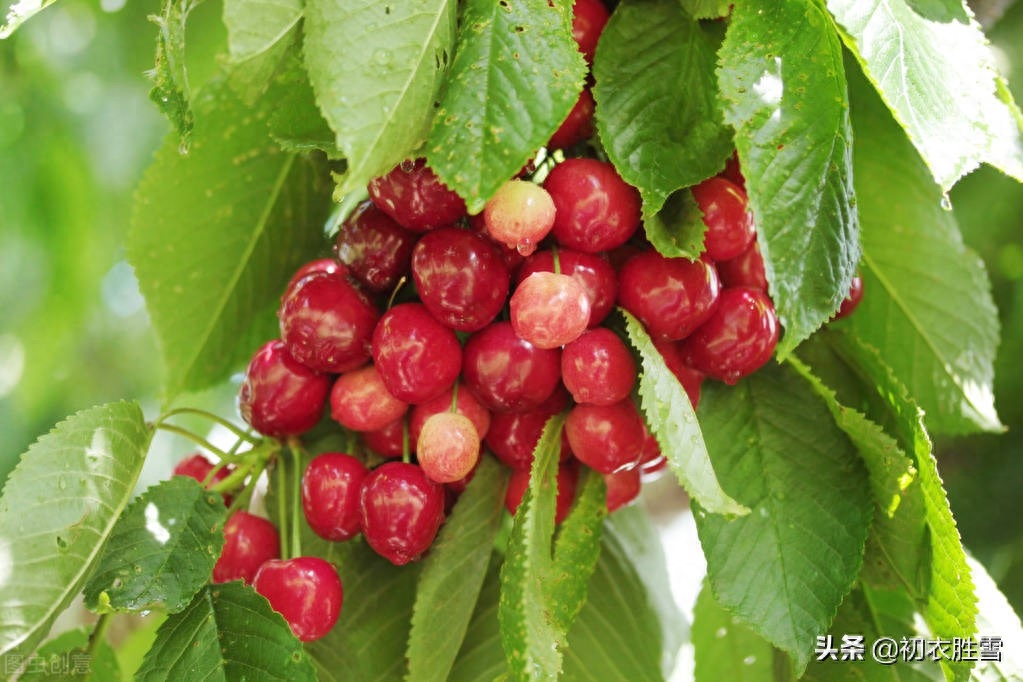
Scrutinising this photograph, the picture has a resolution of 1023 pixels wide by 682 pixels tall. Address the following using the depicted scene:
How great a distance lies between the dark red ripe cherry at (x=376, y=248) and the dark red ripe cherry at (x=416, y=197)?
0.06 feet

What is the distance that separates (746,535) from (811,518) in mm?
33

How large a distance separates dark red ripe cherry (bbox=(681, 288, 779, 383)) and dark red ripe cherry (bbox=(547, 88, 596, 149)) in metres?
0.10

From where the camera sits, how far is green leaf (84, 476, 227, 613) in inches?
15.1

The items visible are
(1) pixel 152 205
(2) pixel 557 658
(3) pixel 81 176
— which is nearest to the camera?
(2) pixel 557 658

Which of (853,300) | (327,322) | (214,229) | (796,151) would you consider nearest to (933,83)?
(796,151)

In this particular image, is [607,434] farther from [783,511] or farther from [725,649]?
[725,649]

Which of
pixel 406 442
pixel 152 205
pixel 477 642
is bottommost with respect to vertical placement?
pixel 477 642

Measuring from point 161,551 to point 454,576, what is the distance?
5.5 inches

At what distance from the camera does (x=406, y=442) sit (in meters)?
0.45

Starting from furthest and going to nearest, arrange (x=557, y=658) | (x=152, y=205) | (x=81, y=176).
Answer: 1. (x=81, y=176)
2. (x=152, y=205)
3. (x=557, y=658)

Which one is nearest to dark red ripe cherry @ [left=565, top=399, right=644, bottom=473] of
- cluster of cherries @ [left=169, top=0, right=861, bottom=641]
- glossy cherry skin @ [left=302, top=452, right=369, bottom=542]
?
cluster of cherries @ [left=169, top=0, right=861, bottom=641]

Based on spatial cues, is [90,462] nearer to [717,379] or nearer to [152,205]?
[152,205]

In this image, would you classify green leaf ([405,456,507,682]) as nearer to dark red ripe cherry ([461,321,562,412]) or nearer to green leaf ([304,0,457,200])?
dark red ripe cherry ([461,321,562,412])

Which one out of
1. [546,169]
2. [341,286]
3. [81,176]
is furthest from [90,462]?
[81,176]
